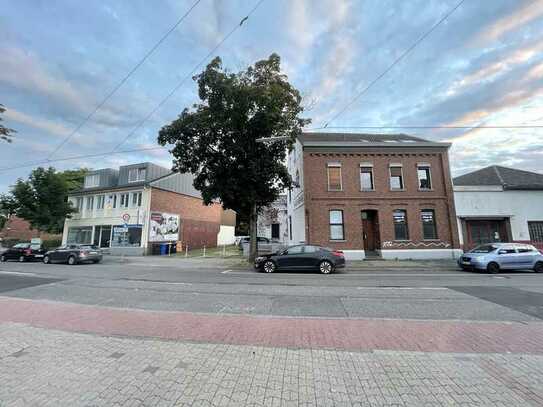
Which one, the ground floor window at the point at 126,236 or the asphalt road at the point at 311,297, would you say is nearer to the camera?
the asphalt road at the point at 311,297

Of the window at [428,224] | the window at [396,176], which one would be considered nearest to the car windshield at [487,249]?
the window at [428,224]

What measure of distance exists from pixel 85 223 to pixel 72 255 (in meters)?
13.5

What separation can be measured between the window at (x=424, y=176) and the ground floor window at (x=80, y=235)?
33566mm

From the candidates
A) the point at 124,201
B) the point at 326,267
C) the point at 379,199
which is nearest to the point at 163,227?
the point at 124,201

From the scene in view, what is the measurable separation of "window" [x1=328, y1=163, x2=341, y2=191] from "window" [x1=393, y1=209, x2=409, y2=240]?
4742mm

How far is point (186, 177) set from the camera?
3347 centimetres

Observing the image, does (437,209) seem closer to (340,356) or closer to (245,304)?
(245,304)

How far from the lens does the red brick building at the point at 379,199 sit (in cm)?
1956

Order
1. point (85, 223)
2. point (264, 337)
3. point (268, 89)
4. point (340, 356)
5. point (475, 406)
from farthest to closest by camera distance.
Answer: point (85, 223)
point (268, 89)
point (264, 337)
point (340, 356)
point (475, 406)

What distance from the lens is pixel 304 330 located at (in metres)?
5.05

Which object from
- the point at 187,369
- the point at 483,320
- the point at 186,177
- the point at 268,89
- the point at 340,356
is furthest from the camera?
the point at 186,177

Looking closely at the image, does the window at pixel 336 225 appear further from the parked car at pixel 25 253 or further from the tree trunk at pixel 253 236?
the parked car at pixel 25 253

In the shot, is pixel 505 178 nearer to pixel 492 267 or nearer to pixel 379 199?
pixel 379 199

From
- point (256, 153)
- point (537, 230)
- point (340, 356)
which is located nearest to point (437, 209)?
point (537, 230)
